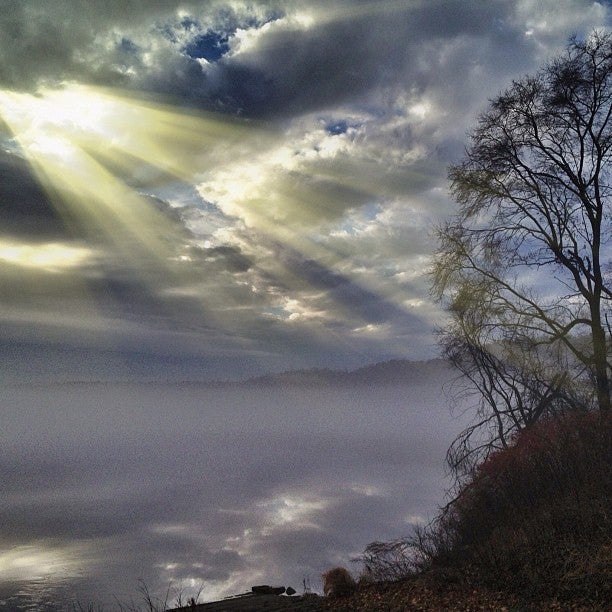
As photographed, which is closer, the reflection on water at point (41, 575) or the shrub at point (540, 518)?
the shrub at point (540, 518)

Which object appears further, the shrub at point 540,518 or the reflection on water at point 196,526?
the reflection on water at point 196,526

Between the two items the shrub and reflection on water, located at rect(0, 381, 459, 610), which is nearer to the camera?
the shrub

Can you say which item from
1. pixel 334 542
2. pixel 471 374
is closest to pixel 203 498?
pixel 334 542

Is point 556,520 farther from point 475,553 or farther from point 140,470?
point 140,470

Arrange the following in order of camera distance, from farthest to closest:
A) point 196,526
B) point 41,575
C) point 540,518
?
1. point 196,526
2. point 41,575
3. point 540,518

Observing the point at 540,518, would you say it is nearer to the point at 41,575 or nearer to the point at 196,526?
the point at 41,575

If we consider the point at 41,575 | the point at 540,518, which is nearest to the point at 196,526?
the point at 41,575

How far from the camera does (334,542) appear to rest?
52.1m

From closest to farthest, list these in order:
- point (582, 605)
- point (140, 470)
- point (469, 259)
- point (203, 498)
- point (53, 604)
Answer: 1. point (582, 605)
2. point (469, 259)
3. point (53, 604)
4. point (203, 498)
5. point (140, 470)

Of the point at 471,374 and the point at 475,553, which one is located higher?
the point at 471,374

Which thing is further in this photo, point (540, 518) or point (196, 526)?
point (196, 526)

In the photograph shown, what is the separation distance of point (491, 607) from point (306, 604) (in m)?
4.15

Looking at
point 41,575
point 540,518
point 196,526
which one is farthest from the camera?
point 196,526

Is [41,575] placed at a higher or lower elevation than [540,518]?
lower
